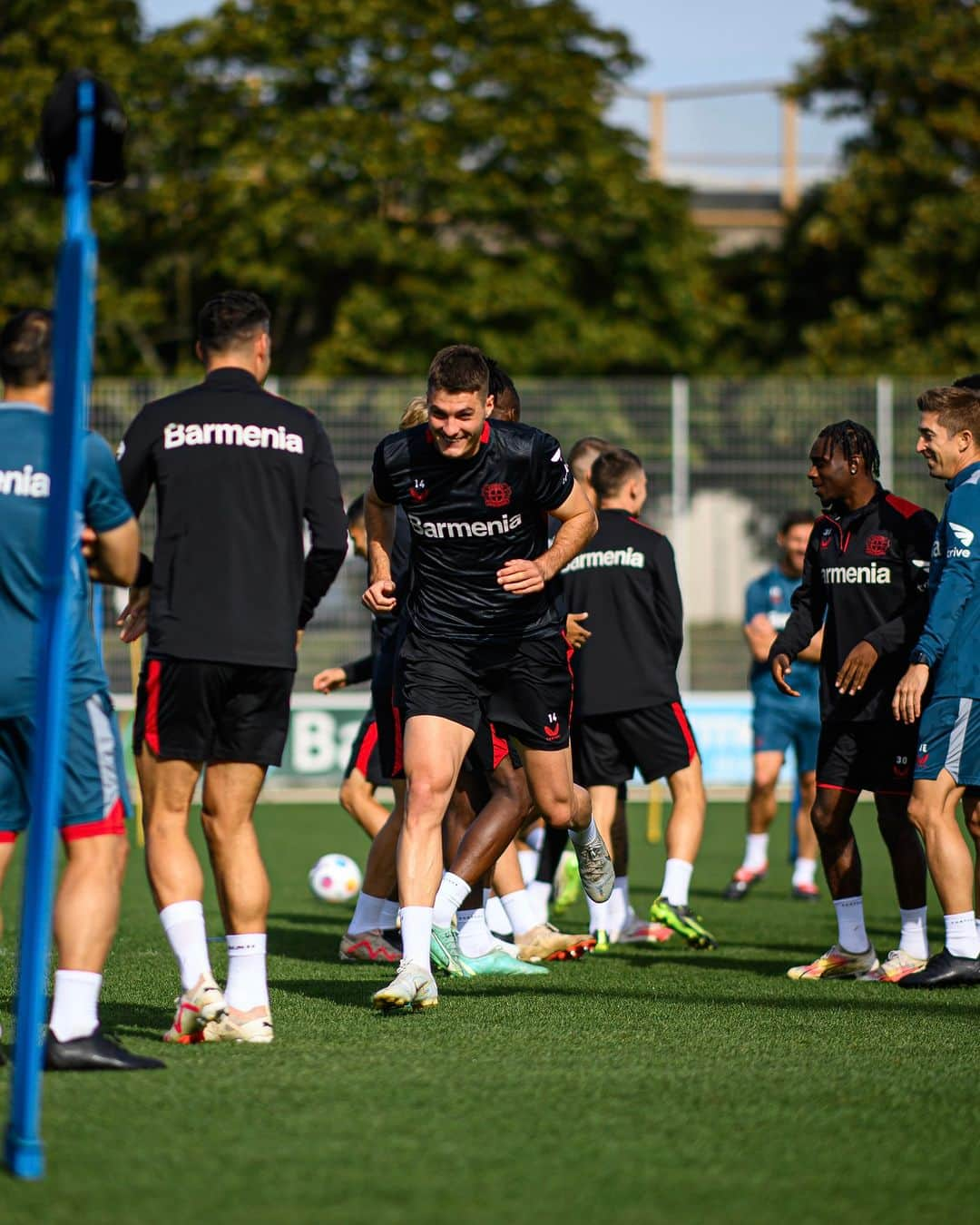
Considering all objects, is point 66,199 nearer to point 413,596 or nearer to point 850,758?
point 413,596

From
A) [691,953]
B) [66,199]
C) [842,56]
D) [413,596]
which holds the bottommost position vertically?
[691,953]

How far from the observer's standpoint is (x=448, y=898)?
6992mm

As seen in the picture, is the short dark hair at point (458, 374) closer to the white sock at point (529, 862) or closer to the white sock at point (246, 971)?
the white sock at point (246, 971)

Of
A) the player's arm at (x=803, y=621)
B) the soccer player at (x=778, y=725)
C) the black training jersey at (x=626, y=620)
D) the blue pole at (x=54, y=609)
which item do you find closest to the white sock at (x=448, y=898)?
the player's arm at (x=803, y=621)

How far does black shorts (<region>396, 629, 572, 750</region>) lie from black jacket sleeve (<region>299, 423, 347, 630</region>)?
3.38 ft

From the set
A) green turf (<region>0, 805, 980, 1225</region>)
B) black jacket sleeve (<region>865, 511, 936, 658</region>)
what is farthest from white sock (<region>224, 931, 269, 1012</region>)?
black jacket sleeve (<region>865, 511, 936, 658</region>)

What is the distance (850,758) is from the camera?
7590 millimetres

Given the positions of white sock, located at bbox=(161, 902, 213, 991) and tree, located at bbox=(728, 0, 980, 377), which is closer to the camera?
white sock, located at bbox=(161, 902, 213, 991)

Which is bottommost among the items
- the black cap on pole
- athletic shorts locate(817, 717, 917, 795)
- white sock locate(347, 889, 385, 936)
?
white sock locate(347, 889, 385, 936)

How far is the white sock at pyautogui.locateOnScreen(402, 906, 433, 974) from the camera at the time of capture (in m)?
6.30

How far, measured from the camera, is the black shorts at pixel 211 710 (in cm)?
553

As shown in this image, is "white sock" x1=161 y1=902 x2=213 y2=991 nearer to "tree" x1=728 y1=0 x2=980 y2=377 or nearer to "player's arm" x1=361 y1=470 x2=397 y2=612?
"player's arm" x1=361 y1=470 x2=397 y2=612

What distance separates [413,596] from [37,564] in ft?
7.38

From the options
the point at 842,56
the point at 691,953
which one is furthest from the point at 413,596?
the point at 842,56
